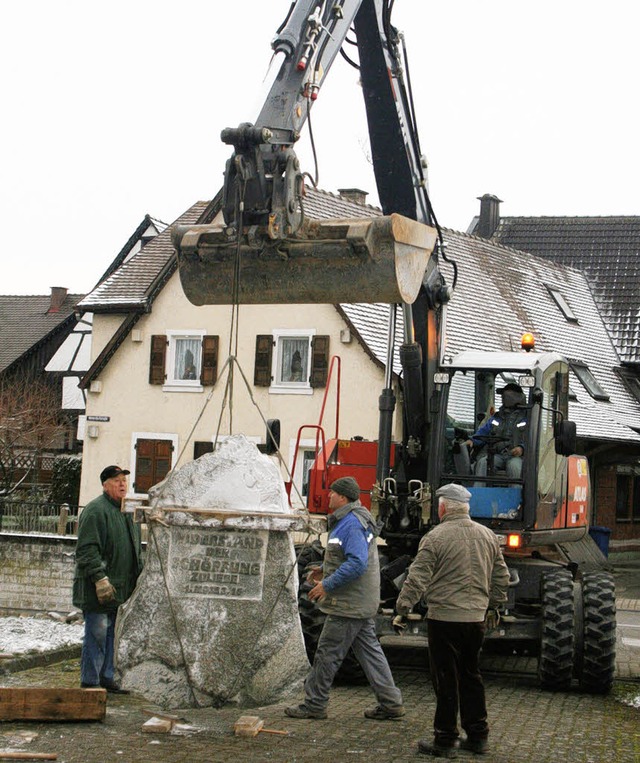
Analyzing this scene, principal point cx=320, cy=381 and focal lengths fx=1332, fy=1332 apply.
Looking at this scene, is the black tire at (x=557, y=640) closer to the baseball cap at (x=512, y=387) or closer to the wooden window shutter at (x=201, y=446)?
the baseball cap at (x=512, y=387)

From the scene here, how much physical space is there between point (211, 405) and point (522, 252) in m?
11.9

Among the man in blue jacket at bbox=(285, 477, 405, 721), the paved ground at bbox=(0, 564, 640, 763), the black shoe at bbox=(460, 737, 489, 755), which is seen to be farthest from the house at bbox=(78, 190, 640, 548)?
the black shoe at bbox=(460, 737, 489, 755)

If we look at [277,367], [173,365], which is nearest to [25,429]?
[173,365]

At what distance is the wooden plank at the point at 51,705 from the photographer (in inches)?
354

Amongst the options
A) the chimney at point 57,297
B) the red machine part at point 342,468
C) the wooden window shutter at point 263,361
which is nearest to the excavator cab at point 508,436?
the red machine part at point 342,468

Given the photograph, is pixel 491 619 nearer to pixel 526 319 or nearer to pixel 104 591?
pixel 104 591

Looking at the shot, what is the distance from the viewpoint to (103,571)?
10.0 meters

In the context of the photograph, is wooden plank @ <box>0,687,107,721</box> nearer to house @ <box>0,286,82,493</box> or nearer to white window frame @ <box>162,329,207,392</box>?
white window frame @ <box>162,329,207,392</box>

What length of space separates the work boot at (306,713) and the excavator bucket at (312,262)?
116 inches

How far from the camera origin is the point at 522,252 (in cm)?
3644

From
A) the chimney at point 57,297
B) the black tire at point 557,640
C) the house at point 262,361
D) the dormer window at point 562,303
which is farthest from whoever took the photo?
the chimney at point 57,297

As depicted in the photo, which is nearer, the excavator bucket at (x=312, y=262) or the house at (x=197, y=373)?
the excavator bucket at (x=312, y=262)

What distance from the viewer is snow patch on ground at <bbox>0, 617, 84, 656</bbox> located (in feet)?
42.7

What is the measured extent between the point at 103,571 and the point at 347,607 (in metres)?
1.92
